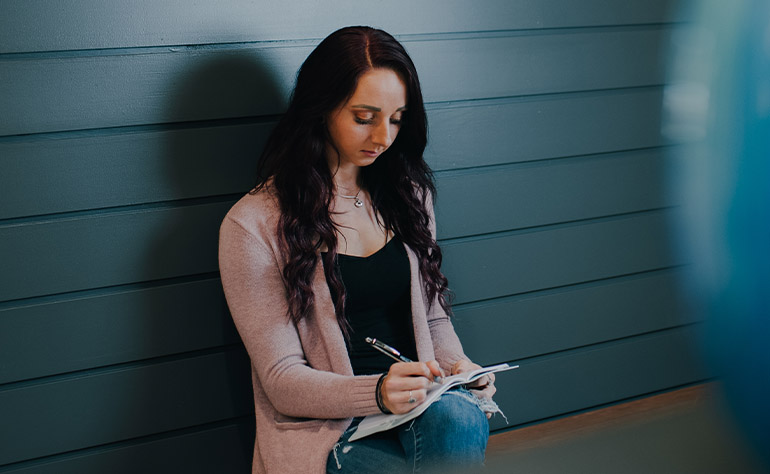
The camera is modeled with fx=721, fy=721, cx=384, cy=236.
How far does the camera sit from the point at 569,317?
2365mm

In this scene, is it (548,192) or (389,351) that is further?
(548,192)

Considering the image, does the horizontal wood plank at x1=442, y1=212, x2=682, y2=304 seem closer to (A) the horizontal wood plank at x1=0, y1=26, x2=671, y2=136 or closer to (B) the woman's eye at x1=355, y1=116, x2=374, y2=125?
(A) the horizontal wood plank at x1=0, y1=26, x2=671, y2=136

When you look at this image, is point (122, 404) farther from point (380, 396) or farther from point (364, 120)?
point (364, 120)

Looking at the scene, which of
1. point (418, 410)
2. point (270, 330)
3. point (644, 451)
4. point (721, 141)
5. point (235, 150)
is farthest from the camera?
point (721, 141)

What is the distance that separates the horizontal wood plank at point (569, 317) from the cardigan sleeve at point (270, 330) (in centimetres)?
73

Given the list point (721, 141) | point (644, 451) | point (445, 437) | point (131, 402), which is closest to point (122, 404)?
point (131, 402)

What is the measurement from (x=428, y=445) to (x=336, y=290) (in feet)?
1.32

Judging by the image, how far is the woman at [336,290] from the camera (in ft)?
5.05

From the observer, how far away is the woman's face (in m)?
1.60

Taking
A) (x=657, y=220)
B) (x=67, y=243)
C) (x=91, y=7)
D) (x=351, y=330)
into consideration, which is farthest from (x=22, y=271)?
(x=657, y=220)

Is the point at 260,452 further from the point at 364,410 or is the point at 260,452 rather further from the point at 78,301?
the point at 78,301

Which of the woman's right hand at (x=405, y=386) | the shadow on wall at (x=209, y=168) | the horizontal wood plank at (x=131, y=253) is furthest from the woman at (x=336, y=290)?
the horizontal wood plank at (x=131, y=253)

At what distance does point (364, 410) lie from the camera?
5.00ft

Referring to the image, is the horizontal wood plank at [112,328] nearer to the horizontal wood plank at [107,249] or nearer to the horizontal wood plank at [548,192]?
the horizontal wood plank at [107,249]
